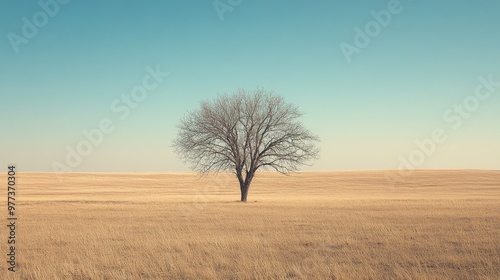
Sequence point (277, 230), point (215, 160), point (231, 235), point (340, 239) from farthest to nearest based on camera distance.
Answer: point (215, 160) < point (277, 230) < point (231, 235) < point (340, 239)

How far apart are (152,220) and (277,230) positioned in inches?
331

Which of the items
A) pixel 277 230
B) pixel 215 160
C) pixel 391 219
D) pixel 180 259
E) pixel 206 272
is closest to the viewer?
pixel 206 272

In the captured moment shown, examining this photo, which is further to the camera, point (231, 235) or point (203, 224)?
point (203, 224)

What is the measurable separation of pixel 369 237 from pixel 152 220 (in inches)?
497

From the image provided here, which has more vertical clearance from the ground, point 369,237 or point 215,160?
point 215,160

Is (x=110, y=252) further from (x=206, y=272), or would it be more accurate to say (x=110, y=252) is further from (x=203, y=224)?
(x=203, y=224)

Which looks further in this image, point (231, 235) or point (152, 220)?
point (152, 220)

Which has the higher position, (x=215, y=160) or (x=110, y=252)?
(x=215, y=160)

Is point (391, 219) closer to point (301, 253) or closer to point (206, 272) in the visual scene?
point (301, 253)

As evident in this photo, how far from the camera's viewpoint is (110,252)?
545 inches

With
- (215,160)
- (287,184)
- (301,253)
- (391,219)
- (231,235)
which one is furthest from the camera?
(287,184)

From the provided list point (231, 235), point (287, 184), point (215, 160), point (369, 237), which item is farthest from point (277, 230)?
point (287, 184)

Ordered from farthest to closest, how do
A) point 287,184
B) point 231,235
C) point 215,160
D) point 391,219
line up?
point 287,184, point 215,160, point 391,219, point 231,235

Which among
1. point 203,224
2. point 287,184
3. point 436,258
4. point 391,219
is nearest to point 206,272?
point 436,258
